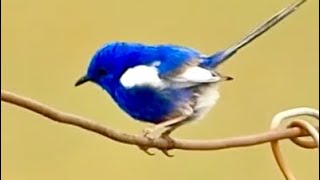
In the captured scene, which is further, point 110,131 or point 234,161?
point 234,161

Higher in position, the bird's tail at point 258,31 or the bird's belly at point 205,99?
the bird's tail at point 258,31

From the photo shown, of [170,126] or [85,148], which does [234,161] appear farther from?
[170,126]

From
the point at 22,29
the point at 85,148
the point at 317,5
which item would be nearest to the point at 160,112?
the point at 85,148

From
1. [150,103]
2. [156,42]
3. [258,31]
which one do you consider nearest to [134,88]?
[150,103]

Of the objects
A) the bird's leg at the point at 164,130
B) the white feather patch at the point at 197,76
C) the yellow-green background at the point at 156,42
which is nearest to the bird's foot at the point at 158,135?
the bird's leg at the point at 164,130

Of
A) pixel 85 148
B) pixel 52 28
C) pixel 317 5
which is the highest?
pixel 317 5

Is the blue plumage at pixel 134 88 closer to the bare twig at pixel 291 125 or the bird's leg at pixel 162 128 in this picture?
the bird's leg at pixel 162 128

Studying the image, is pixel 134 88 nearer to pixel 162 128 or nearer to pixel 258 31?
pixel 162 128
